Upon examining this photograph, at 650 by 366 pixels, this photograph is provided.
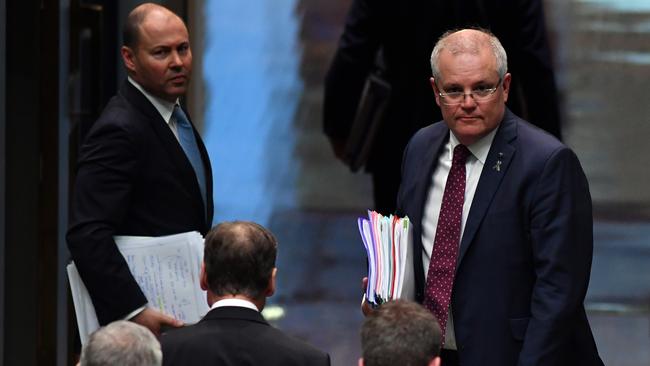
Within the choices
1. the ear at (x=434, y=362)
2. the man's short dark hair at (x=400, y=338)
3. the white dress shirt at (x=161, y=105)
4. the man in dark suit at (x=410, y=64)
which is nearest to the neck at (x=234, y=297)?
the man's short dark hair at (x=400, y=338)

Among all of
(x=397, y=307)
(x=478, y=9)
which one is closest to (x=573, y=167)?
(x=397, y=307)

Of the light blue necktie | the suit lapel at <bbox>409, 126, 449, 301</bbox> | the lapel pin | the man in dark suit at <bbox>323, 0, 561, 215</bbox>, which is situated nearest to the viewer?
the lapel pin

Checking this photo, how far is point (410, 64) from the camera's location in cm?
783

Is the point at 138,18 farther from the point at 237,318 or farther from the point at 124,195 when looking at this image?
the point at 237,318

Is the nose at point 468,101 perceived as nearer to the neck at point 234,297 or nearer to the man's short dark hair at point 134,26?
the neck at point 234,297

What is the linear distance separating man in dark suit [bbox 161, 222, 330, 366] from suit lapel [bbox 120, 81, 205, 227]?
74 centimetres

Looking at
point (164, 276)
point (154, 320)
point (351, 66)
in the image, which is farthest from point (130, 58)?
point (351, 66)

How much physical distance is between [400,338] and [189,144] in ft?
5.10

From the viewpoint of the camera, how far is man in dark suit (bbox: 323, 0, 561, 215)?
762 cm

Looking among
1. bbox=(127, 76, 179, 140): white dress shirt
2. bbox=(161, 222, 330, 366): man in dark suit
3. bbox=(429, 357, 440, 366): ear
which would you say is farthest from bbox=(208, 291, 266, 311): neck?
bbox=(127, 76, 179, 140): white dress shirt

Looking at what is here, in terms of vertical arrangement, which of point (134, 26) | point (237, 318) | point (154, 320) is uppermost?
point (134, 26)

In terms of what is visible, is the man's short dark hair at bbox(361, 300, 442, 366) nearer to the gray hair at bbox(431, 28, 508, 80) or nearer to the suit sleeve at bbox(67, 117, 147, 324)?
the gray hair at bbox(431, 28, 508, 80)

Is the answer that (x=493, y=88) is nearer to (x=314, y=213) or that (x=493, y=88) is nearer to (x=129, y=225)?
(x=129, y=225)

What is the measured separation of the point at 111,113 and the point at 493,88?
3.77ft
